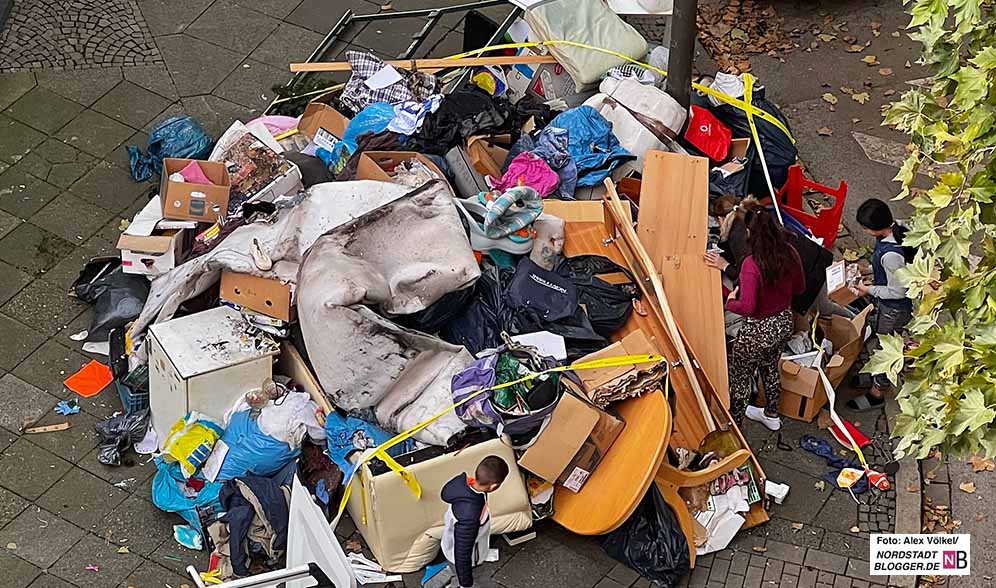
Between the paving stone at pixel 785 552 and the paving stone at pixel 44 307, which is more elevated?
the paving stone at pixel 44 307

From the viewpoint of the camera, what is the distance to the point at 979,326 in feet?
14.8

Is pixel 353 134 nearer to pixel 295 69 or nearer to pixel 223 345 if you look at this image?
pixel 295 69

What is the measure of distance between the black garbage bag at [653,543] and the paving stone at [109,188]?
4111mm

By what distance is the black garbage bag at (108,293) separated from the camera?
7633 mm

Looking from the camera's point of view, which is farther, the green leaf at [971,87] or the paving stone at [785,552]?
the paving stone at [785,552]

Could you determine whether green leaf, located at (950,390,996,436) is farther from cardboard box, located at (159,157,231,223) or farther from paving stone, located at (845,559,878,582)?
cardboard box, located at (159,157,231,223)

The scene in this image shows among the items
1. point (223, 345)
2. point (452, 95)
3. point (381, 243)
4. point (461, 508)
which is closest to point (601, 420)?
point (461, 508)

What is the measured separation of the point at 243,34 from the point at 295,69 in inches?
54.6

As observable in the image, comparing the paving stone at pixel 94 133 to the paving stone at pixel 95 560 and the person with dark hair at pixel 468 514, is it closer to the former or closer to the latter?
the paving stone at pixel 95 560

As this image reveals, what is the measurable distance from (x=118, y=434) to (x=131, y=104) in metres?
3.20

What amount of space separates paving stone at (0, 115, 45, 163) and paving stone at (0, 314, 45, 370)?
159 cm

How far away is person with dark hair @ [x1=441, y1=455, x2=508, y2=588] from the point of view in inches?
240

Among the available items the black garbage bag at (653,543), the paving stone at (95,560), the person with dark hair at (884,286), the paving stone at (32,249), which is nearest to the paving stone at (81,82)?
the paving stone at (32,249)

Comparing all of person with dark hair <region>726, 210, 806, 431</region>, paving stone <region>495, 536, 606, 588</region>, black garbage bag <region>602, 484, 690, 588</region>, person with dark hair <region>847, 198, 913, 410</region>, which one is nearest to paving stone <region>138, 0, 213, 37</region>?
person with dark hair <region>726, 210, 806, 431</region>
